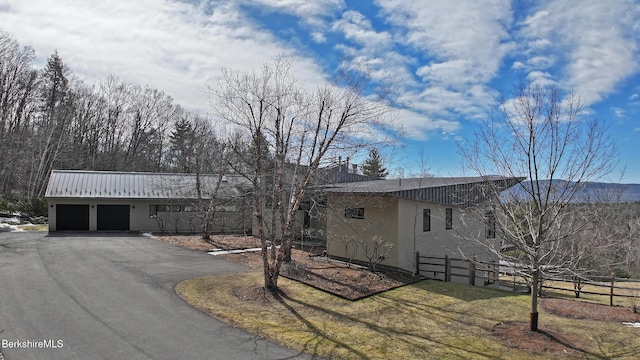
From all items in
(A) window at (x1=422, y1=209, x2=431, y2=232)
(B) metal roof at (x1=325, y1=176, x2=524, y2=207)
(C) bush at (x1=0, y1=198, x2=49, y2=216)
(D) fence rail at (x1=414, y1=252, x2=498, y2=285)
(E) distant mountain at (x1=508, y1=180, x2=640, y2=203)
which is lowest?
(D) fence rail at (x1=414, y1=252, x2=498, y2=285)

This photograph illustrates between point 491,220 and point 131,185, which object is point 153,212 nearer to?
point 131,185

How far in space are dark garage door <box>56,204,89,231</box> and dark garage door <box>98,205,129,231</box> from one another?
0.80 m

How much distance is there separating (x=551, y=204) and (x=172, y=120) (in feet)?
143

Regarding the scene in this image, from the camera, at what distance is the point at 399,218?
13789 millimetres

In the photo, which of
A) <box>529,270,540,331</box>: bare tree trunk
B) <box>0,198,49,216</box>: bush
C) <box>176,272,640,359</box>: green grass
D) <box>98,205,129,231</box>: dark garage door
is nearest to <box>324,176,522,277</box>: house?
<box>176,272,640,359</box>: green grass

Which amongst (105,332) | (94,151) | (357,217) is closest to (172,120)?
(94,151)

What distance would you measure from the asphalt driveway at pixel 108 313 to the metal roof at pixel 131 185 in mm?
9344

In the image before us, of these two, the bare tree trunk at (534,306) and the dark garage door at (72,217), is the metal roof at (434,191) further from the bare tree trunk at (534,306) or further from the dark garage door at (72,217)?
the dark garage door at (72,217)

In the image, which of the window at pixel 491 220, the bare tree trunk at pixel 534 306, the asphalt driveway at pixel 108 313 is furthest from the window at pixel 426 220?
the asphalt driveway at pixel 108 313

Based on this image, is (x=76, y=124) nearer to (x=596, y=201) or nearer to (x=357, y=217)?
(x=357, y=217)

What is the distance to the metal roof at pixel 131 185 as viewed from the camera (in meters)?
23.0

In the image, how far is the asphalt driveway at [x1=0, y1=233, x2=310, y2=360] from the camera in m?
6.20

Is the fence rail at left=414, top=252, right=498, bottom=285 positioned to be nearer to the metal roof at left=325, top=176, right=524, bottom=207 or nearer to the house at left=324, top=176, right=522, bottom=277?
the house at left=324, top=176, right=522, bottom=277

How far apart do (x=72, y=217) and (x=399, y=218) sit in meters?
20.7
